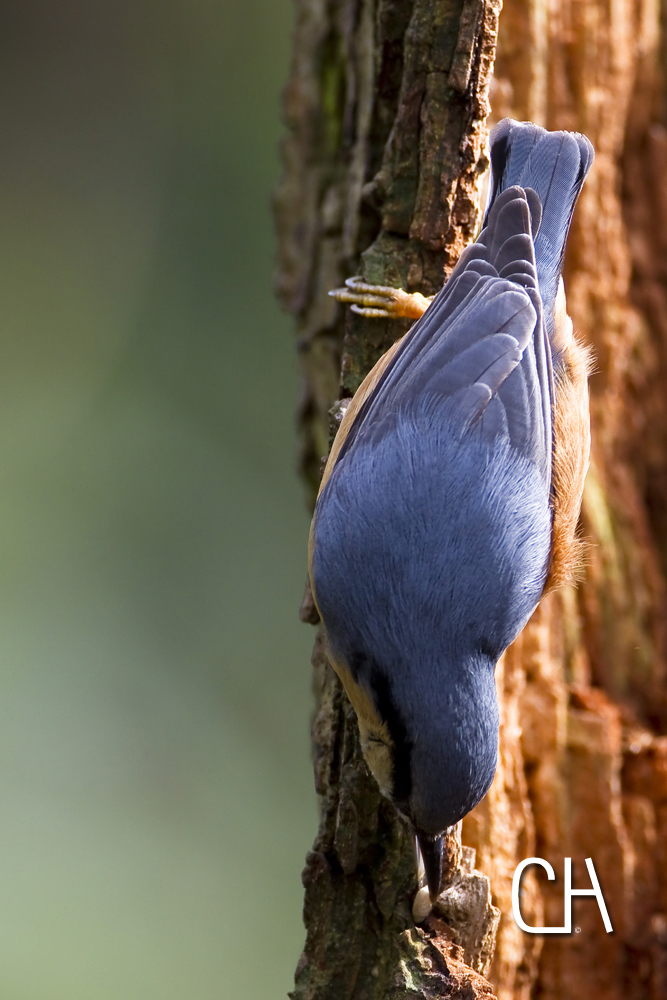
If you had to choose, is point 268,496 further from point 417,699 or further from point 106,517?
point 417,699

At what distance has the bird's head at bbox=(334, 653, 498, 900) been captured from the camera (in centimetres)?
170

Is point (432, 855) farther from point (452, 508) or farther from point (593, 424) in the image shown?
point (593, 424)

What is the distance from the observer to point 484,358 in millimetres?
2008

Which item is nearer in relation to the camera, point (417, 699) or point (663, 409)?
point (417, 699)

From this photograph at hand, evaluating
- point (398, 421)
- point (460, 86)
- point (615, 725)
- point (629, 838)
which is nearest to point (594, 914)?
point (629, 838)

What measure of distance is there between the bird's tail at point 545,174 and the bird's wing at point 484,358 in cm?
14

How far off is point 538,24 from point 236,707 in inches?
111

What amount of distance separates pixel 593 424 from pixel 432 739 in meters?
1.31

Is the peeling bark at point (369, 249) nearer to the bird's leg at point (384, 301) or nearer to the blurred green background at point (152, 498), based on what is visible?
the bird's leg at point (384, 301)

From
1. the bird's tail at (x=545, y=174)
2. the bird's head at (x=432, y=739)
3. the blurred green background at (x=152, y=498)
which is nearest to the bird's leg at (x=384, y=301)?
the bird's tail at (x=545, y=174)

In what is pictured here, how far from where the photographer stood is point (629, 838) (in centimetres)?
241

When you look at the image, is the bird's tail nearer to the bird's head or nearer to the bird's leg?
the bird's leg

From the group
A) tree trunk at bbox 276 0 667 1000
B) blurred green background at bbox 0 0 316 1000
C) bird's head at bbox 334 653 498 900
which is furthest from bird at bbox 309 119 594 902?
blurred green background at bbox 0 0 316 1000

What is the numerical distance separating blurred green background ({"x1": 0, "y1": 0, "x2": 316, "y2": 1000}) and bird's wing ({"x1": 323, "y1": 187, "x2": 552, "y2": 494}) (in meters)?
2.24
